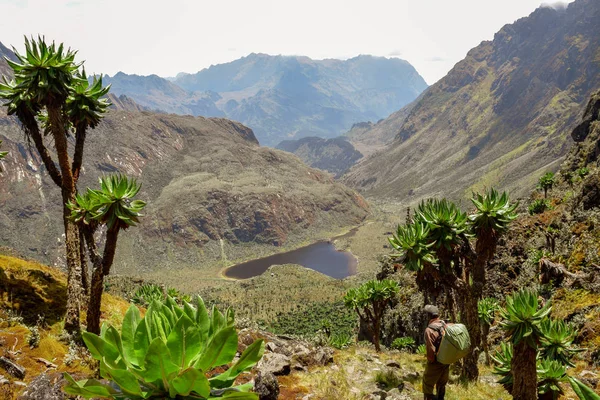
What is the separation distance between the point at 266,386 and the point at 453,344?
3714 millimetres

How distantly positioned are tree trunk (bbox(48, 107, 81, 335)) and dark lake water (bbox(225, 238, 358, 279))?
98771mm

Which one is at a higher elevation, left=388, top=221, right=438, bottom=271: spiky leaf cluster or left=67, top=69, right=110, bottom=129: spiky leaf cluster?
left=67, top=69, right=110, bottom=129: spiky leaf cluster

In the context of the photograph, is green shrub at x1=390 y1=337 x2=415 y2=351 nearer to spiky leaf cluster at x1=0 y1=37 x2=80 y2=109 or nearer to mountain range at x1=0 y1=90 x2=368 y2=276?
spiky leaf cluster at x1=0 y1=37 x2=80 y2=109

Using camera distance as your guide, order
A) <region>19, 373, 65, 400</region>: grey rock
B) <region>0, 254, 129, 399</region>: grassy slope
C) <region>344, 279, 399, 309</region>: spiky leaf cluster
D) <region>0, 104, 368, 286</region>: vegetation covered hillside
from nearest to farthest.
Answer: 1. <region>19, 373, 65, 400</region>: grey rock
2. <region>0, 254, 129, 399</region>: grassy slope
3. <region>344, 279, 399, 309</region>: spiky leaf cluster
4. <region>0, 104, 368, 286</region>: vegetation covered hillside

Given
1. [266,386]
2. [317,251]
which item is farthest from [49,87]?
[317,251]

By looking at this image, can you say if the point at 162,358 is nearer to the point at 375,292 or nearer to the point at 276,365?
the point at 276,365

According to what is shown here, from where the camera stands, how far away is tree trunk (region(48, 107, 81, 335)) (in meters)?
11.6

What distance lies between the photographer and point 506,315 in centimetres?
820

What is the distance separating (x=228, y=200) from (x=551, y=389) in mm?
142197

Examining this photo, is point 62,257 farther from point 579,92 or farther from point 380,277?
point 579,92

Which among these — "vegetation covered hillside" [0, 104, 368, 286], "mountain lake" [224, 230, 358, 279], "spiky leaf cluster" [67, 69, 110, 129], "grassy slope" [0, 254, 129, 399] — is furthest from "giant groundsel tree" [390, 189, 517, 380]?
"vegetation covered hillside" [0, 104, 368, 286]

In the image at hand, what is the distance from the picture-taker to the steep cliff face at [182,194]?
112062 mm

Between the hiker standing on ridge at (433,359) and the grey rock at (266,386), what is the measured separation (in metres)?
3.07

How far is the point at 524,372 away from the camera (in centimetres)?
775
